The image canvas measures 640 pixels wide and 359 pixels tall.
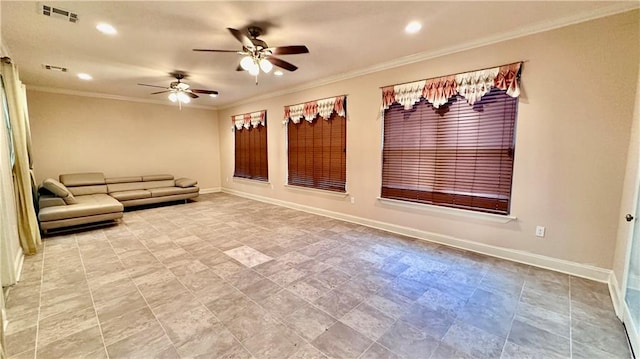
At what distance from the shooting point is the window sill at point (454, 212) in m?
3.18

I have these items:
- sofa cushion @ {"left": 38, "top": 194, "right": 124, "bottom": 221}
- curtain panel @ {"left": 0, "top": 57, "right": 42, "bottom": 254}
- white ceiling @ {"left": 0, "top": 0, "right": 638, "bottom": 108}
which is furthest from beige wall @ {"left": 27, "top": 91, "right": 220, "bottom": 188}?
curtain panel @ {"left": 0, "top": 57, "right": 42, "bottom": 254}

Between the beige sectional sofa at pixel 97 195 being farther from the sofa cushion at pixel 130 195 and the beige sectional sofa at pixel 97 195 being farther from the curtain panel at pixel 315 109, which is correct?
the curtain panel at pixel 315 109

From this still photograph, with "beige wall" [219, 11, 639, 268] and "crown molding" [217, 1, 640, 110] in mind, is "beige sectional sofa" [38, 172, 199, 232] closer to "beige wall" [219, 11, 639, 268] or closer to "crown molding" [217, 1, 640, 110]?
"crown molding" [217, 1, 640, 110]

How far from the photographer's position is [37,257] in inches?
127

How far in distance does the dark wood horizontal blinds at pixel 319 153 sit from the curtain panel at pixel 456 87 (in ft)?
3.83

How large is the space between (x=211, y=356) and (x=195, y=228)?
123 inches

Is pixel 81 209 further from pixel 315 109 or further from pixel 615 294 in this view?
pixel 615 294

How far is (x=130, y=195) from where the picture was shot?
18.6ft

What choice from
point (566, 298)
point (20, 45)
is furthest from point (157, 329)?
point (20, 45)

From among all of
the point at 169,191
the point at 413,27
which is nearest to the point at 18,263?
the point at 169,191

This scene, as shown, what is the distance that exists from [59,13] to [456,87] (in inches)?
175

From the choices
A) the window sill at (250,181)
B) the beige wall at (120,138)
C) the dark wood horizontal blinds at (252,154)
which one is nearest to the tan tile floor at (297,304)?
the window sill at (250,181)

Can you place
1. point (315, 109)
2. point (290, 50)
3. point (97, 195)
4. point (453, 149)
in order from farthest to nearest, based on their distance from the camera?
point (97, 195), point (315, 109), point (453, 149), point (290, 50)

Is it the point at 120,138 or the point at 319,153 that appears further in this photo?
the point at 120,138
